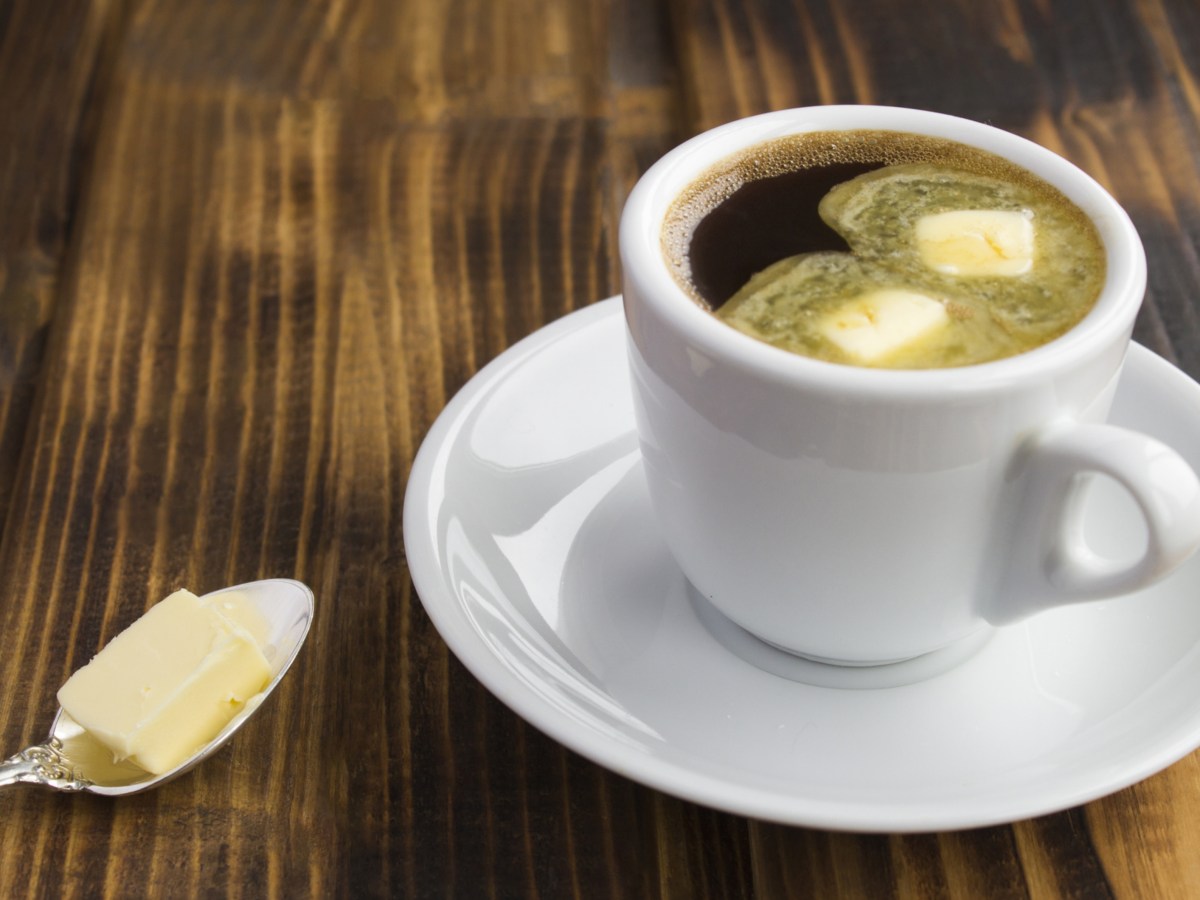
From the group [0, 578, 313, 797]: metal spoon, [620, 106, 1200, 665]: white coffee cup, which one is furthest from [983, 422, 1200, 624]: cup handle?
[0, 578, 313, 797]: metal spoon

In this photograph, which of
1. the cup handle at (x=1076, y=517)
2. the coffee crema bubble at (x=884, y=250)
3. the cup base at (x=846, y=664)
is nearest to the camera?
the cup handle at (x=1076, y=517)

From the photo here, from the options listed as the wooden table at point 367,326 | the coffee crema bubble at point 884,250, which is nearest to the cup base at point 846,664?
the wooden table at point 367,326

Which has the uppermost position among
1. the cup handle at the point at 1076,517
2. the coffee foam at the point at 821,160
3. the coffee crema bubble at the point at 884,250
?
the coffee foam at the point at 821,160

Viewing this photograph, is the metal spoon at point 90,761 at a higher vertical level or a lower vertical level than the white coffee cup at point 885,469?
lower

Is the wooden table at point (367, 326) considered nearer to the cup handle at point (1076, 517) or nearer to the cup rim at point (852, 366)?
the cup handle at point (1076, 517)

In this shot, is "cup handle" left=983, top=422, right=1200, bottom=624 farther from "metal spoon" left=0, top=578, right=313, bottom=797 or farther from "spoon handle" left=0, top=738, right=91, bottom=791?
"spoon handle" left=0, top=738, right=91, bottom=791

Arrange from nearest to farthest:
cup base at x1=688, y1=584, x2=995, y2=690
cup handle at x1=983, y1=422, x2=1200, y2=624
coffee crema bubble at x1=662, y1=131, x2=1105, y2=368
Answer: cup handle at x1=983, y1=422, x2=1200, y2=624 < coffee crema bubble at x1=662, y1=131, x2=1105, y2=368 < cup base at x1=688, y1=584, x2=995, y2=690

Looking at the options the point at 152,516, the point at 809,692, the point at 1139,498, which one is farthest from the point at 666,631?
the point at 152,516
